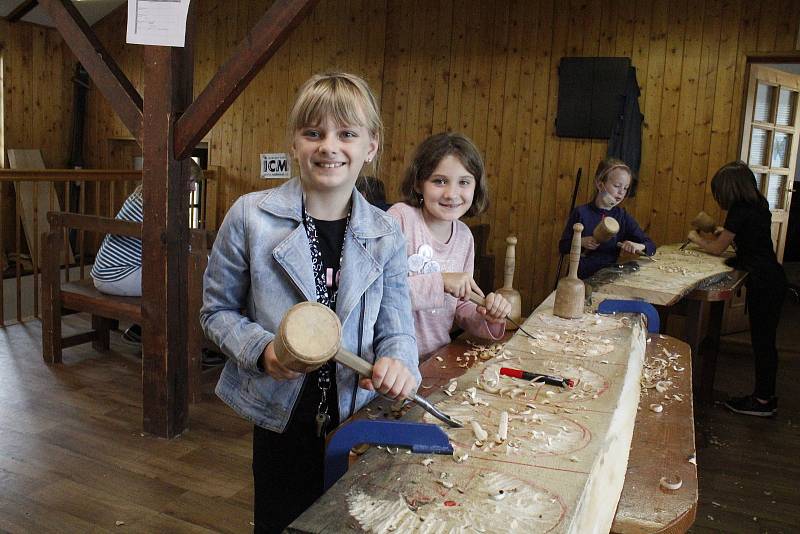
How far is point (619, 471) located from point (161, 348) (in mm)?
2425

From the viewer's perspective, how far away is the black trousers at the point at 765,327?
3902mm

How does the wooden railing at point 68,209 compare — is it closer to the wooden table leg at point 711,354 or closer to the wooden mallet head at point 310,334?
the wooden table leg at point 711,354

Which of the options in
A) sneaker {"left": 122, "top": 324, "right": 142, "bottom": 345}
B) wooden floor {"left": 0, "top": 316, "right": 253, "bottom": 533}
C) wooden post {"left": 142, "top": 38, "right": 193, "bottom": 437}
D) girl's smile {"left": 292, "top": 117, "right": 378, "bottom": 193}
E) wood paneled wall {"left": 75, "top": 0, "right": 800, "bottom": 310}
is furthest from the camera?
wood paneled wall {"left": 75, "top": 0, "right": 800, "bottom": 310}

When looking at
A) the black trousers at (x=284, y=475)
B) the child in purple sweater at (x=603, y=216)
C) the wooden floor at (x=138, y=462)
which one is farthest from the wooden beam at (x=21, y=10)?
the black trousers at (x=284, y=475)

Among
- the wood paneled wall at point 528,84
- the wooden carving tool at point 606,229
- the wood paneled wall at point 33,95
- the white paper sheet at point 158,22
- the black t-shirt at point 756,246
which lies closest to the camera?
the white paper sheet at point 158,22

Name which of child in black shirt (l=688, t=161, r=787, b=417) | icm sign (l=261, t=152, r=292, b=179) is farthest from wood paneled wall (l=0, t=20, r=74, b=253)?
child in black shirt (l=688, t=161, r=787, b=417)

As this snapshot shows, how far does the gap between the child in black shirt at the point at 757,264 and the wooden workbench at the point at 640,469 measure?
2.26m

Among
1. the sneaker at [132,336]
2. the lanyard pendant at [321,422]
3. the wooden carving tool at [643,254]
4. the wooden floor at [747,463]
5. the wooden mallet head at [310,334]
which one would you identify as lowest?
the wooden floor at [747,463]

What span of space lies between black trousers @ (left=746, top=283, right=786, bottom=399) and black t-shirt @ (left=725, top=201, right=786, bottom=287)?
0.05m

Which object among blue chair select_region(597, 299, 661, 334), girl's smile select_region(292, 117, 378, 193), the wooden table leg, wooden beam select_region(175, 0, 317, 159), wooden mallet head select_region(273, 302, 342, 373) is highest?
wooden beam select_region(175, 0, 317, 159)

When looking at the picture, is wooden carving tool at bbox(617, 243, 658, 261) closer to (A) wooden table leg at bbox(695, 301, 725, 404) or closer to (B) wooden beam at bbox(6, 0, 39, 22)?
(A) wooden table leg at bbox(695, 301, 725, 404)

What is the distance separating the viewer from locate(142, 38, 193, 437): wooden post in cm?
306

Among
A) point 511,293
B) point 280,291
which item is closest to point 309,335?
point 280,291

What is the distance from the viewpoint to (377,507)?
3.19 feet
